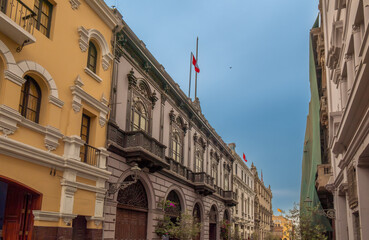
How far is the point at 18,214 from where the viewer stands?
37.8 feet

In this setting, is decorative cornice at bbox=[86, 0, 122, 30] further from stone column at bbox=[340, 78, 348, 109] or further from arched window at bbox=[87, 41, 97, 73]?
stone column at bbox=[340, 78, 348, 109]

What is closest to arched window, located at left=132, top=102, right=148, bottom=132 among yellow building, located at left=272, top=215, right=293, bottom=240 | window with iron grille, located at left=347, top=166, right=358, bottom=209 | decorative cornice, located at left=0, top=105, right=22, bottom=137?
decorative cornice, located at left=0, top=105, right=22, bottom=137

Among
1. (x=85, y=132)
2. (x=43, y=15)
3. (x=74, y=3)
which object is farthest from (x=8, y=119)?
Result: (x=74, y=3)

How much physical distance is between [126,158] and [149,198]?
3258 millimetres

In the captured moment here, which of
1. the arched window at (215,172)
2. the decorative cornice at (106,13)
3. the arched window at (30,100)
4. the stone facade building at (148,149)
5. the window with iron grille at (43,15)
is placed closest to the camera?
the arched window at (30,100)

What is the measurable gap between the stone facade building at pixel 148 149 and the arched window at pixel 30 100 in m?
A: 4.05

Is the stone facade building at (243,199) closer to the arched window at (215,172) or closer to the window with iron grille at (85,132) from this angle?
the arched window at (215,172)

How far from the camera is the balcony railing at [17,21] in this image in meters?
10.3

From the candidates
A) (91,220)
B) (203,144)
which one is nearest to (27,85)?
(91,220)

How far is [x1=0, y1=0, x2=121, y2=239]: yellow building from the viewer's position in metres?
10.8

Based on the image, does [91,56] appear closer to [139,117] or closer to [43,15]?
[43,15]

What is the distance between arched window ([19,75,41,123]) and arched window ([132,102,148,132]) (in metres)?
6.76

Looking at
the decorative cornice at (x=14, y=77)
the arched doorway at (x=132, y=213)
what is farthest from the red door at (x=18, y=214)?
the arched doorway at (x=132, y=213)

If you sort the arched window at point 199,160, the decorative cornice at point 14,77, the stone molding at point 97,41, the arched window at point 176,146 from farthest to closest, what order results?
1. the arched window at point 199,160
2. the arched window at point 176,146
3. the stone molding at point 97,41
4. the decorative cornice at point 14,77
